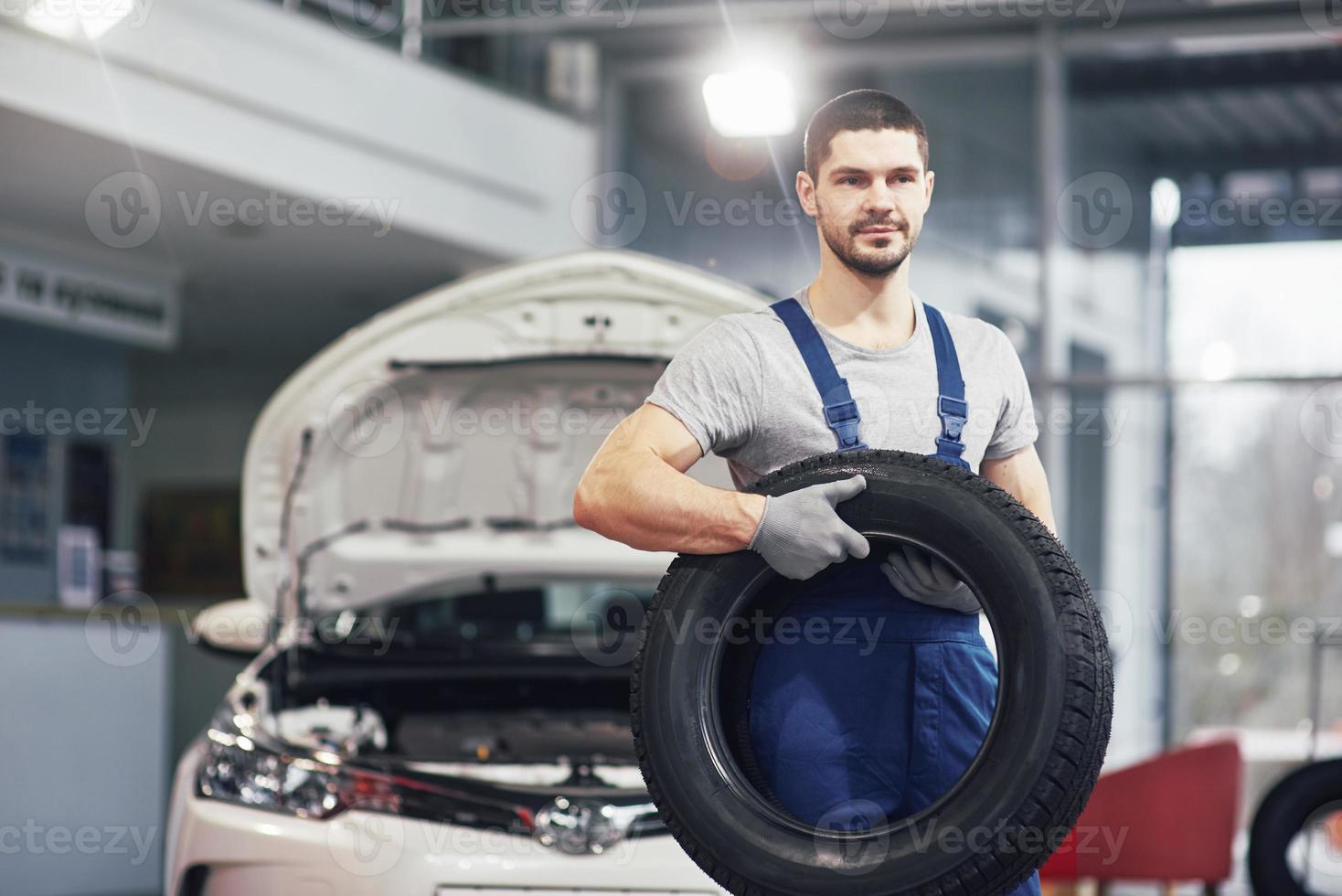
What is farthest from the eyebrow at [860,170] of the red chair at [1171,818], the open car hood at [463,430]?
the red chair at [1171,818]

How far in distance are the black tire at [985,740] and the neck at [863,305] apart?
214 mm

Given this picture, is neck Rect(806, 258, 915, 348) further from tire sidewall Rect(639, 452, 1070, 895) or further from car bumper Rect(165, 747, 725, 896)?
car bumper Rect(165, 747, 725, 896)

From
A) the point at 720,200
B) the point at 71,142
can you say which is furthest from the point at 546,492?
the point at 720,200

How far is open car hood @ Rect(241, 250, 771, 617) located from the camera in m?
3.21

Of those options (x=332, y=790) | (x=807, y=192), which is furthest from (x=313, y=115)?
(x=807, y=192)

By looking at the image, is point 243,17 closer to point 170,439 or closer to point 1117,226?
point 1117,226

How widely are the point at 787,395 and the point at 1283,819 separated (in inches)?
122

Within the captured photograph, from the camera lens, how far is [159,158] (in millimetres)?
6336

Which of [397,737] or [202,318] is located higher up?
[202,318]

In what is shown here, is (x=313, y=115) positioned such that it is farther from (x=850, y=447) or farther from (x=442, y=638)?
(x=850, y=447)

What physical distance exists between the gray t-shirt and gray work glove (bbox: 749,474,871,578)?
0.16 m

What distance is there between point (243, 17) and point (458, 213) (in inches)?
59.1

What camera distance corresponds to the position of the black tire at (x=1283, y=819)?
4371 mm

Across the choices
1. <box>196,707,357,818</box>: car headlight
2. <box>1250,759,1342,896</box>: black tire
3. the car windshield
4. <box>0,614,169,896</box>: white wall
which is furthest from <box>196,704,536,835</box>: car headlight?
<box>0,614,169,896</box>: white wall
